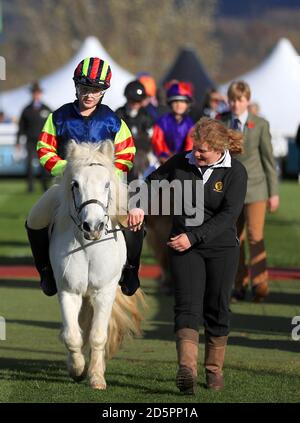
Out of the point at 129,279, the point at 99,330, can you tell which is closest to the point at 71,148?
the point at 129,279

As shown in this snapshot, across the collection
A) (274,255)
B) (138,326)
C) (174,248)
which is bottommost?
(274,255)

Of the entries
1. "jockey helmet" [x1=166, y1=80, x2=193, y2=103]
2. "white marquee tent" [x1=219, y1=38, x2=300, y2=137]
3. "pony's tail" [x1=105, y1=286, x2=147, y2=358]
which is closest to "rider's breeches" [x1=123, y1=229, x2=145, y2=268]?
"pony's tail" [x1=105, y1=286, x2=147, y2=358]

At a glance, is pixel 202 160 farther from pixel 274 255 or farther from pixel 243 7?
pixel 243 7

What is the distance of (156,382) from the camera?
26.3 feet

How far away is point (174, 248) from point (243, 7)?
195 m

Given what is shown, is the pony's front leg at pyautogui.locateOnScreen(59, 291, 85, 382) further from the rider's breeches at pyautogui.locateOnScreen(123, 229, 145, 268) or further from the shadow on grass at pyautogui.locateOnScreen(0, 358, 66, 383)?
the rider's breeches at pyautogui.locateOnScreen(123, 229, 145, 268)

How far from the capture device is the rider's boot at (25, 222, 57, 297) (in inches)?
325

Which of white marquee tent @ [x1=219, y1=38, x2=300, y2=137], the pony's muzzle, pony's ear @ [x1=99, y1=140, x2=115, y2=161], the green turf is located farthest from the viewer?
white marquee tent @ [x1=219, y1=38, x2=300, y2=137]

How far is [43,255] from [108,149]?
99cm

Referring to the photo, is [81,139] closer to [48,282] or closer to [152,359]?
[48,282]

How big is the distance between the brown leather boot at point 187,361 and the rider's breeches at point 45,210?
49.8 inches

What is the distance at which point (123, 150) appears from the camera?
328 inches

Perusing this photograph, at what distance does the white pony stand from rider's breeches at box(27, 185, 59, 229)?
0.32 ft
